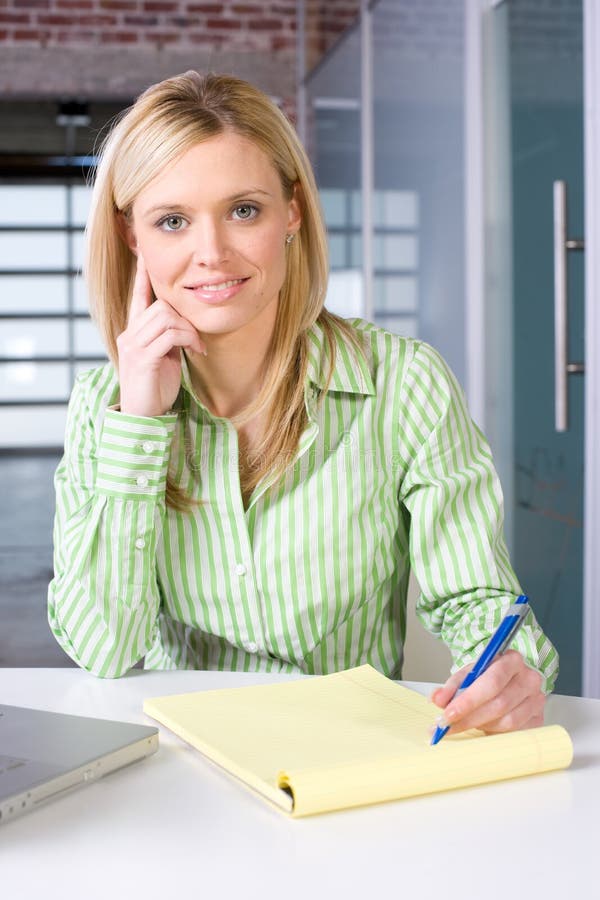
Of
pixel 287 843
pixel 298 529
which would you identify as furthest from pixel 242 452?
pixel 287 843

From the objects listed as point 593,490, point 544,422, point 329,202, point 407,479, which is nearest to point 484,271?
point 544,422

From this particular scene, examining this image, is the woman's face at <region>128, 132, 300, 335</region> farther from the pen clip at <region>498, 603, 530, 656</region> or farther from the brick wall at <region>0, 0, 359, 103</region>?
the brick wall at <region>0, 0, 359, 103</region>

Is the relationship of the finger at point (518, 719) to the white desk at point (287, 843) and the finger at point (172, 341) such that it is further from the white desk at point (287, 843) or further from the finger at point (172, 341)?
the finger at point (172, 341)

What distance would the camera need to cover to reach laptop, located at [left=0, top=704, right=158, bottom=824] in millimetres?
793

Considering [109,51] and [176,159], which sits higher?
[109,51]

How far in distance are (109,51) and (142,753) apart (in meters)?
5.86

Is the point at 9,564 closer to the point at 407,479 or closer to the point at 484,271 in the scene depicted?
the point at 484,271

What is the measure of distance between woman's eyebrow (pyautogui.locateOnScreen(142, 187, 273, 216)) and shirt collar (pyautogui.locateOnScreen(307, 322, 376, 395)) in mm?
222

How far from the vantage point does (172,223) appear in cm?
136

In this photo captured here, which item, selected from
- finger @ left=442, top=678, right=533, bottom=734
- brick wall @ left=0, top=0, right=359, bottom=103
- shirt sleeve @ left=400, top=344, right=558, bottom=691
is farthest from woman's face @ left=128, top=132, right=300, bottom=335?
→ brick wall @ left=0, top=0, right=359, bottom=103

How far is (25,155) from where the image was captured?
26.3ft

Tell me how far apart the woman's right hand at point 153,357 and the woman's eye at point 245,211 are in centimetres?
15

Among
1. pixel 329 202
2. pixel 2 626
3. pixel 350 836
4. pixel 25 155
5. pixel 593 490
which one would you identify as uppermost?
pixel 25 155

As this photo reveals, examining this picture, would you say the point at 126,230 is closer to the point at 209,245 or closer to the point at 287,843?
the point at 209,245
